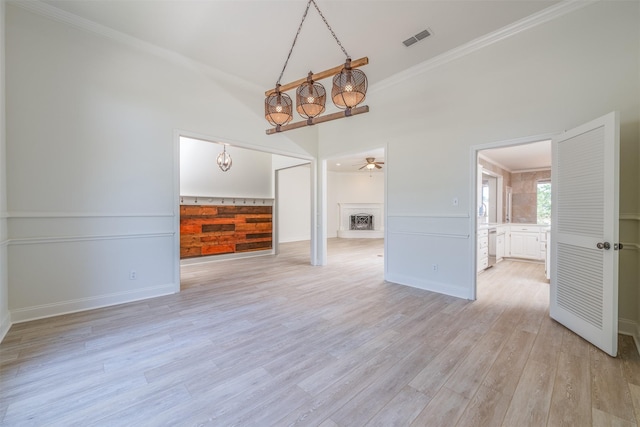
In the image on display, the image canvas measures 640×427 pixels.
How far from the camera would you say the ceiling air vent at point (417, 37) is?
3277 mm

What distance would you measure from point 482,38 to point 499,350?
12.0 feet

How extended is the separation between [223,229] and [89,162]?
350cm

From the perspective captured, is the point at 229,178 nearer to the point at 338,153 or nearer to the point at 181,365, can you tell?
the point at 338,153

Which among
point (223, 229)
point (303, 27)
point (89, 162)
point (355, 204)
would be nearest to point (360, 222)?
point (355, 204)

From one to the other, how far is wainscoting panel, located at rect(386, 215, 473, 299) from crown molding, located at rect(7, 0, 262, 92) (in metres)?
3.78

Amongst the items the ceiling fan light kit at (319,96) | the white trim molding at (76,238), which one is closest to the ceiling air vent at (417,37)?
the ceiling fan light kit at (319,96)

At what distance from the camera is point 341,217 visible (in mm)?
11805

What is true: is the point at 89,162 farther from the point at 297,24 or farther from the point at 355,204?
the point at 355,204

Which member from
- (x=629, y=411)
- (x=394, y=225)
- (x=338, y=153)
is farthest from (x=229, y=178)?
(x=629, y=411)

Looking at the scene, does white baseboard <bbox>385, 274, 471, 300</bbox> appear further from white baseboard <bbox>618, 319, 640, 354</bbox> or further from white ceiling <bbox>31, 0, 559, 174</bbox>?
white ceiling <bbox>31, 0, 559, 174</bbox>

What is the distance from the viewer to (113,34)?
3322 mm

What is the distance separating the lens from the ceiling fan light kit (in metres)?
2.32

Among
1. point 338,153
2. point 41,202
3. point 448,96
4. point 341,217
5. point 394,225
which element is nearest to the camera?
point 41,202

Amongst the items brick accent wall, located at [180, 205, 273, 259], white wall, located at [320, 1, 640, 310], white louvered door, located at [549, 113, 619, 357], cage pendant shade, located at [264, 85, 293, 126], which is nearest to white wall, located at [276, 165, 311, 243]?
brick accent wall, located at [180, 205, 273, 259]
